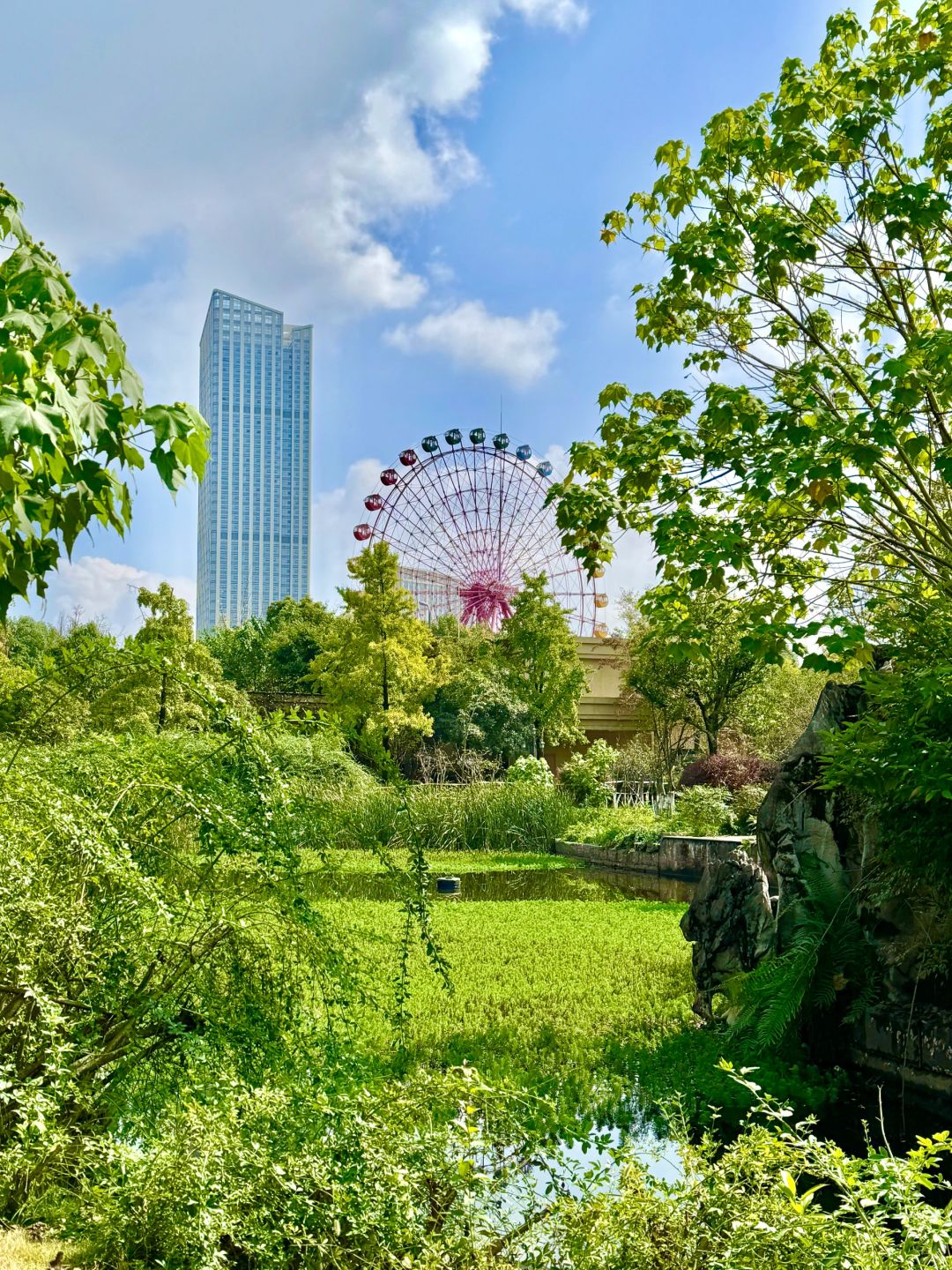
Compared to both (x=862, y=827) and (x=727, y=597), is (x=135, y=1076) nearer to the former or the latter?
(x=862, y=827)

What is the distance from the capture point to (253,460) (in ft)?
381

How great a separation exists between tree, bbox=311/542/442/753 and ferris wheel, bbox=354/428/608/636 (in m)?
12.7

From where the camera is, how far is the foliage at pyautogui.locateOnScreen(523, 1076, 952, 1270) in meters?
1.75

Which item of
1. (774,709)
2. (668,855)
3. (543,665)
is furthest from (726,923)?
(543,665)

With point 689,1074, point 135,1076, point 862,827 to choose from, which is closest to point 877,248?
point 862,827

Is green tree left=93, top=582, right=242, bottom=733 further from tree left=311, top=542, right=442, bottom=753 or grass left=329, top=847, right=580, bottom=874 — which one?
tree left=311, top=542, right=442, bottom=753

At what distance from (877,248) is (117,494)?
5420mm

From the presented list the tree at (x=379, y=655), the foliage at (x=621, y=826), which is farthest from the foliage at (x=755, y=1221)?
the tree at (x=379, y=655)

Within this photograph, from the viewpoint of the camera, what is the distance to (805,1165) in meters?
1.97

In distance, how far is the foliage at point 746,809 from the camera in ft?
38.9

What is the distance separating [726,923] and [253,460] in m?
116

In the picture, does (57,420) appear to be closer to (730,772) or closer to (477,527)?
(730,772)

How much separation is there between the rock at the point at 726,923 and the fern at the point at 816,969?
508 mm

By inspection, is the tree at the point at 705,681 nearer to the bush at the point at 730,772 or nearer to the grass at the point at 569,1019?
the bush at the point at 730,772
